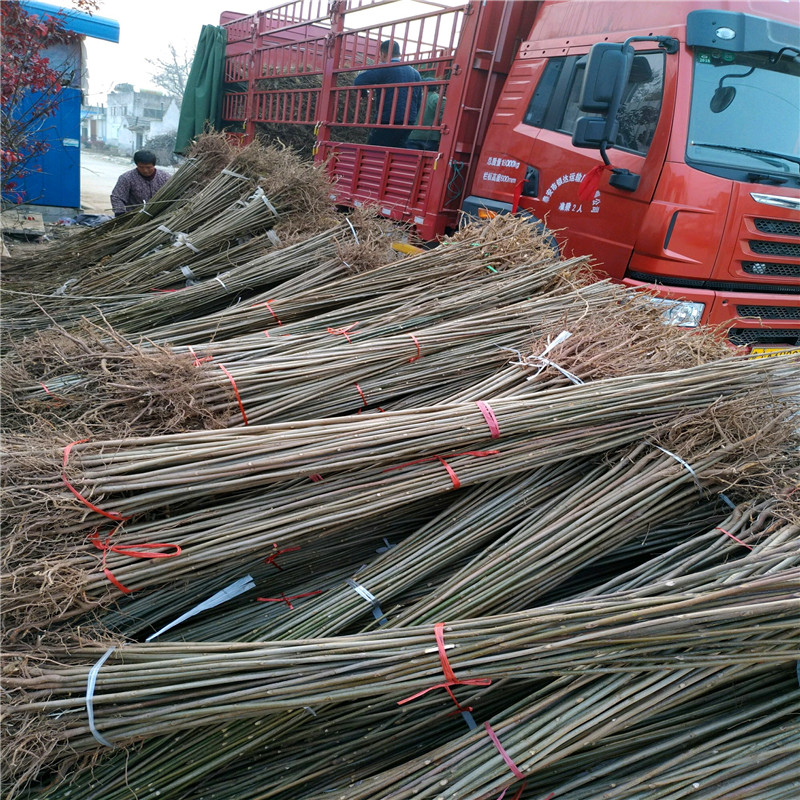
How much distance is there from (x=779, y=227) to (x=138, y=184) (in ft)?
20.8

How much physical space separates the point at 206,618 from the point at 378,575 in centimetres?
62

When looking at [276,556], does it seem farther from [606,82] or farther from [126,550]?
[606,82]

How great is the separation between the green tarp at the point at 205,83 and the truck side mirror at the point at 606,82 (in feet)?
28.6

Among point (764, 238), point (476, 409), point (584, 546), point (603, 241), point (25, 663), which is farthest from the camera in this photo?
point (603, 241)

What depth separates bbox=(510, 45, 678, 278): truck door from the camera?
388cm

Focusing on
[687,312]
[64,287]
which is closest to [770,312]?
[687,312]

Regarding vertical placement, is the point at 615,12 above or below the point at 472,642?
above

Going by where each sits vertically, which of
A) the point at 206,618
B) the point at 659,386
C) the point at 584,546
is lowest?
the point at 206,618

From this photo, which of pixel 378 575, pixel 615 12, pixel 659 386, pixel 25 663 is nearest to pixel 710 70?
pixel 615 12

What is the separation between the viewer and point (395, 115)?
6.13 meters

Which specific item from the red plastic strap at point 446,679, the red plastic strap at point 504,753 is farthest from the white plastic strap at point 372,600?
the red plastic strap at point 504,753

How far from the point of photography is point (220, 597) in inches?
80.0

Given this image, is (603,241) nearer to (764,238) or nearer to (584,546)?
(764,238)

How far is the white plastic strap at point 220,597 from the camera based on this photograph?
1992 mm
